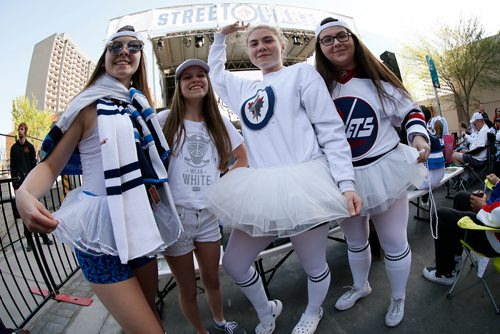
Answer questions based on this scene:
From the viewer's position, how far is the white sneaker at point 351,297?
230 cm

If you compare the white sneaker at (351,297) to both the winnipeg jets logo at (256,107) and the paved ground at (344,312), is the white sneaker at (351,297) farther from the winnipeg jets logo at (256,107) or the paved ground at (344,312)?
the winnipeg jets logo at (256,107)

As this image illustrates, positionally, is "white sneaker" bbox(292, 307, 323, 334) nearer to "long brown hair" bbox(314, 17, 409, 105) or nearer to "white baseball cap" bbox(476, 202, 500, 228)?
"white baseball cap" bbox(476, 202, 500, 228)

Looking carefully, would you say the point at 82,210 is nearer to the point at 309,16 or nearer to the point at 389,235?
the point at 389,235

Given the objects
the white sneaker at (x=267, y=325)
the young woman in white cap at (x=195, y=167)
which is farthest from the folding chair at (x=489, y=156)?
the young woman in white cap at (x=195, y=167)

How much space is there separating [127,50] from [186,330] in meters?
2.09

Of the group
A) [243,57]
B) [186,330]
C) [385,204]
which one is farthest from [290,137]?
[243,57]

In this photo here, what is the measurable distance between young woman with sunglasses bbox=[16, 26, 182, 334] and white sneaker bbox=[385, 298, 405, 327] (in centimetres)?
165

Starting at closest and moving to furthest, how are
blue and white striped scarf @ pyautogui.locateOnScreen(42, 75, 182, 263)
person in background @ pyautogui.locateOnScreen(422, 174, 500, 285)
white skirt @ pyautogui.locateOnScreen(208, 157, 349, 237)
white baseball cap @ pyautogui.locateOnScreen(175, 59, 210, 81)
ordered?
1. blue and white striped scarf @ pyautogui.locateOnScreen(42, 75, 182, 263)
2. white skirt @ pyautogui.locateOnScreen(208, 157, 349, 237)
3. white baseball cap @ pyautogui.locateOnScreen(175, 59, 210, 81)
4. person in background @ pyautogui.locateOnScreen(422, 174, 500, 285)

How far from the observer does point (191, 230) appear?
173 cm

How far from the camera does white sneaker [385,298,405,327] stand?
2.05 metres

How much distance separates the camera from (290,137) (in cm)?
166

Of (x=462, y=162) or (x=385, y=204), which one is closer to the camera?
(x=385, y=204)

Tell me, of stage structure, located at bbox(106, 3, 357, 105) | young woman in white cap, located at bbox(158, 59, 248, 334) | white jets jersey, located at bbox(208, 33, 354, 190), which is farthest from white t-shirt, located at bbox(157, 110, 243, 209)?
stage structure, located at bbox(106, 3, 357, 105)

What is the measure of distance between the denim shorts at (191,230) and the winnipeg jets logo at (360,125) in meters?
0.99
